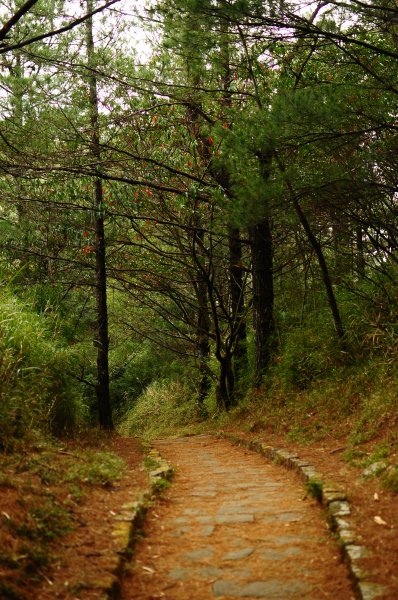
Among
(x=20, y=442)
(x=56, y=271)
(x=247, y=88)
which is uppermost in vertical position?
(x=247, y=88)

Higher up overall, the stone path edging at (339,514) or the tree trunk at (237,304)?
the tree trunk at (237,304)

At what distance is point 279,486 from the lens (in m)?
6.01

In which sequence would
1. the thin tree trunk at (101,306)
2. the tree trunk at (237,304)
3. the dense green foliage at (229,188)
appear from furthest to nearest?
1. the tree trunk at (237,304)
2. the thin tree trunk at (101,306)
3. the dense green foliage at (229,188)

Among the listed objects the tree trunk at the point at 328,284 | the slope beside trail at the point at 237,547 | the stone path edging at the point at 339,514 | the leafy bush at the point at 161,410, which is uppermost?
the tree trunk at the point at 328,284

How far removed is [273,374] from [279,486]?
5.10 meters

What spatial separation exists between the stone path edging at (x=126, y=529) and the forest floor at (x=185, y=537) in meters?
0.06

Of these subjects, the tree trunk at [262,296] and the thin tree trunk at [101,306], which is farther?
the tree trunk at [262,296]

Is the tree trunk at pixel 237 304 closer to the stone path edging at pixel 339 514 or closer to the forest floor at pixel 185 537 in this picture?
the stone path edging at pixel 339 514

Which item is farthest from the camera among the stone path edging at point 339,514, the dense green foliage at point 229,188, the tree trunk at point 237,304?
the tree trunk at point 237,304

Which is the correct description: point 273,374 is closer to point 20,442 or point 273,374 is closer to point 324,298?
point 324,298

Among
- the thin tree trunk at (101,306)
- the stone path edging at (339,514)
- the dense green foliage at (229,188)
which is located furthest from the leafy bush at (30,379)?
the stone path edging at (339,514)

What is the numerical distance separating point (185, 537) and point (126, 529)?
0.51m

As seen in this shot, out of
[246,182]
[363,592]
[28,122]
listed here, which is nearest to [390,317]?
[246,182]

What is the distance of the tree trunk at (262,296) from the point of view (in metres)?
11.5
